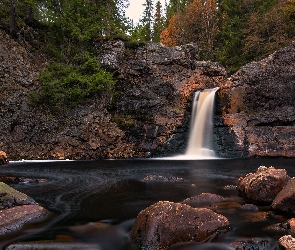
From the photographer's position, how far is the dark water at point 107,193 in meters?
6.55

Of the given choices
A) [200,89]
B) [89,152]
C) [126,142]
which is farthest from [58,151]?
[200,89]

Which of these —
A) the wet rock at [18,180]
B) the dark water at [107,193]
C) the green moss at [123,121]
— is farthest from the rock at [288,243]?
the green moss at [123,121]

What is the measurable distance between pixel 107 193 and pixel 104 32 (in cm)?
2307

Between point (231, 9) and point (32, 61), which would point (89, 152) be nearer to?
point (32, 61)

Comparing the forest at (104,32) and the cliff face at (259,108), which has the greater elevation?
the forest at (104,32)

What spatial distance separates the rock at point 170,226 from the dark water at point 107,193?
0.42m

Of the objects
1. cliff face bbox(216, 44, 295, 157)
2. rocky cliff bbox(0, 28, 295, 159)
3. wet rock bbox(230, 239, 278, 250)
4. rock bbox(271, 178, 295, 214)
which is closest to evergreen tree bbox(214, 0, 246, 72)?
rocky cliff bbox(0, 28, 295, 159)

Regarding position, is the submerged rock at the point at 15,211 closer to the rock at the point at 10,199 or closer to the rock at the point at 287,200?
→ the rock at the point at 10,199

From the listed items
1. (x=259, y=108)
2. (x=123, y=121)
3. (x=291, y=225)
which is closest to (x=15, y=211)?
(x=291, y=225)

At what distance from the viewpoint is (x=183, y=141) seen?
77.8 feet

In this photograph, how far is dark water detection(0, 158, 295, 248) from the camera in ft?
21.5

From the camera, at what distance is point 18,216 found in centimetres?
688

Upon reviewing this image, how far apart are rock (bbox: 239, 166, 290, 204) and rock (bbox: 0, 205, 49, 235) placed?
225 inches

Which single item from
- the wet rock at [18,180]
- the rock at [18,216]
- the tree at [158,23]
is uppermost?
the tree at [158,23]
